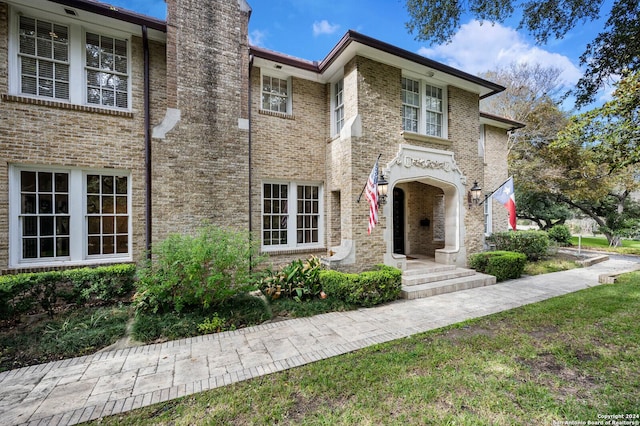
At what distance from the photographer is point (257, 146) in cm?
802

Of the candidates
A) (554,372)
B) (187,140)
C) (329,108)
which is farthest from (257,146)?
(554,372)

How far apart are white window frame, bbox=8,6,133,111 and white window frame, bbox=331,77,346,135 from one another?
5.76 m

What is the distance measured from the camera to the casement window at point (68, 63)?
234 inches

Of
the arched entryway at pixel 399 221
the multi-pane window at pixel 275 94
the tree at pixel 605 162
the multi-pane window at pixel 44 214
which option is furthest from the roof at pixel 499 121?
the multi-pane window at pixel 44 214

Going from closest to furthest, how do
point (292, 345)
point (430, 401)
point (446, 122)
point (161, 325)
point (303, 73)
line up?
point (430, 401)
point (292, 345)
point (161, 325)
point (303, 73)
point (446, 122)

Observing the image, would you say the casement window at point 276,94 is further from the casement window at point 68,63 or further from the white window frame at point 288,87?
the casement window at point 68,63

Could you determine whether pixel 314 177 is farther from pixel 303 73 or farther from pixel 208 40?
pixel 208 40

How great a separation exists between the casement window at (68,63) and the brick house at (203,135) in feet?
0.10

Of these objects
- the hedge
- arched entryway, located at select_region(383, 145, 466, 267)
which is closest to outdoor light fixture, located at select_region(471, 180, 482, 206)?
arched entryway, located at select_region(383, 145, 466, 267)

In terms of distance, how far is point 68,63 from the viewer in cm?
622

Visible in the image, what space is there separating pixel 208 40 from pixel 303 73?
2.90 meters

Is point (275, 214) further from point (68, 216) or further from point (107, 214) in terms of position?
point (68, 216)

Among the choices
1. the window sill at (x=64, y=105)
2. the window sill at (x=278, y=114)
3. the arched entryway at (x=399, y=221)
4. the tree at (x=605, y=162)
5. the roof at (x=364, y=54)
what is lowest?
the arched entryway at (x=399, y=221)

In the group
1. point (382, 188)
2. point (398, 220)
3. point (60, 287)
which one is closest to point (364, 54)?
point (382, 188)
